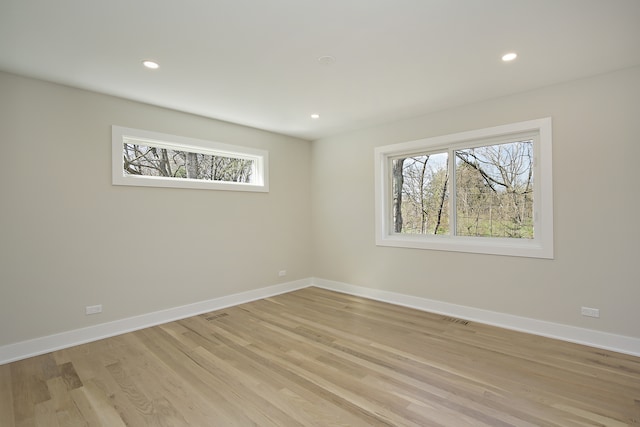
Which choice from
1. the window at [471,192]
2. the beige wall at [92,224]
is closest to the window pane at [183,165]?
the beige wall at [92,224]

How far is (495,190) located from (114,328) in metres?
4.58

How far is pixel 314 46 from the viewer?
2.39 m

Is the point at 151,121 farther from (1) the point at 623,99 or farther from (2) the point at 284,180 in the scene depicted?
(1) the point at 623,99

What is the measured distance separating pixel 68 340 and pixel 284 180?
3.34 metres

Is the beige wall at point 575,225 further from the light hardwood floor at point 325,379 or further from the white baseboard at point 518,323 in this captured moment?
the light hardwood floor at point 325,379

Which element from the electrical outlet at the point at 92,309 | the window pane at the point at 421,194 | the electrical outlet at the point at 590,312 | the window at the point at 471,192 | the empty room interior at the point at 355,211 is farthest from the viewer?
the window pane at the point at 421,194

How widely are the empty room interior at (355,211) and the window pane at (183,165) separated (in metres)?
0.03

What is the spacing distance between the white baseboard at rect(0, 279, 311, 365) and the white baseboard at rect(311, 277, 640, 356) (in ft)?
6.11

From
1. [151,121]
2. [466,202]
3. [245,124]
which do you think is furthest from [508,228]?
[151,121]

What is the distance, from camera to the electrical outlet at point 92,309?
321 centimetres

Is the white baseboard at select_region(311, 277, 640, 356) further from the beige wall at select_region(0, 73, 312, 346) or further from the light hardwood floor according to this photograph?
the beige wall at select_region(0, 73, 312, 346)

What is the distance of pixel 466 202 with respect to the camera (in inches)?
155

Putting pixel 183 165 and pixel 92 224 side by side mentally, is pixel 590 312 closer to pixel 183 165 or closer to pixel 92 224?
pixel 183 165

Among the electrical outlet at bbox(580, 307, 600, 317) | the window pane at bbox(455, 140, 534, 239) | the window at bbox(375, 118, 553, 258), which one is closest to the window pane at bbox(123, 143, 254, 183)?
the window at bbox(375, 118, 553, 258)
